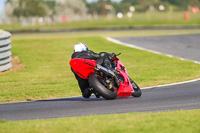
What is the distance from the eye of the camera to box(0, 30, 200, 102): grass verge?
455 inches

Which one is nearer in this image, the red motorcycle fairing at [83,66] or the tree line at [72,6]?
the red motorcycle fairing at [83,66]

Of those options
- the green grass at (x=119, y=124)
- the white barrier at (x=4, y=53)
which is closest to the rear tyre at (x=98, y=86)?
the green grass at (x=119, y=124)

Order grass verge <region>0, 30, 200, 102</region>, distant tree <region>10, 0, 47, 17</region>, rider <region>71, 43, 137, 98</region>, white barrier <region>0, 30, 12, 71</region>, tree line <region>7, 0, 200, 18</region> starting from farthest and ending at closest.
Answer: tree line <region>7, 0, 200, 18</region> < distant tree <region>10, 0, 47, 17</region> < white barrier <region>0, 30, 12, 71</region> < grass verge <region>0, 30, 200, 102</region> < rider <region>71, 43, 137, 98</region>

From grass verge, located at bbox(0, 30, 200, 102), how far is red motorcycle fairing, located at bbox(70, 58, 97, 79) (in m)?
2.25

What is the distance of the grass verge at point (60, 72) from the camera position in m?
11.6

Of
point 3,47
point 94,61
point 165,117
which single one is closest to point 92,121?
point 165,117

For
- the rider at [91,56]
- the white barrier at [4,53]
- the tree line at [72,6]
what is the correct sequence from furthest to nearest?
the tree line at [72,6], the white barrier at [4,53], the rider at [91,56]

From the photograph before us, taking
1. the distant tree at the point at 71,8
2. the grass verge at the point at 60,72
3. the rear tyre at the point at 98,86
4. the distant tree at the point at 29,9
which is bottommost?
the distant tree at the point at 71,8

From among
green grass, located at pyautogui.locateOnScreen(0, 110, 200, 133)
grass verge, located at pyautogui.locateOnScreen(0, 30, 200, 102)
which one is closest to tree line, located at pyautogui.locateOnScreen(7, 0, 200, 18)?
grass verge, located at pyautogui.locateOnScreen(0, 30, 200, 102)

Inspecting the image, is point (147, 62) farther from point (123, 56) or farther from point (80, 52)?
point (80, 52)

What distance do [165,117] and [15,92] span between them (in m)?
5.69

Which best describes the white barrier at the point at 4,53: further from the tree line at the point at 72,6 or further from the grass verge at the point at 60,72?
the tree line at the point at 72,6

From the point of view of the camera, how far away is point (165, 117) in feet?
22.3

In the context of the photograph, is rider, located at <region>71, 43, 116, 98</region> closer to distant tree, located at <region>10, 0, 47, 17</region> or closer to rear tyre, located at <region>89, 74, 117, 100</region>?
rear tyre, located at <region>89, 74, 117, 100</region>
